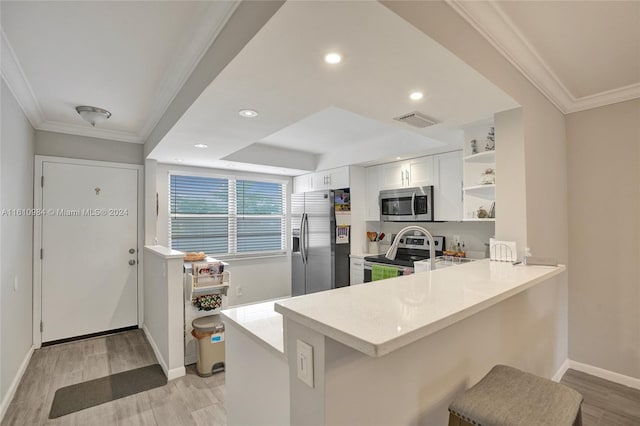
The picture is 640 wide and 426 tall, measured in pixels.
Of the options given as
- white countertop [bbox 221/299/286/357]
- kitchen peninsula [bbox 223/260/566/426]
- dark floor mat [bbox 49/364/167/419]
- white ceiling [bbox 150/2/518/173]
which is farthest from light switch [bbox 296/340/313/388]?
dark floor mat [bbox 49/364/167/419]

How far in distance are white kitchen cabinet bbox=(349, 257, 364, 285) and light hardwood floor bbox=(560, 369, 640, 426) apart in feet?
7.46

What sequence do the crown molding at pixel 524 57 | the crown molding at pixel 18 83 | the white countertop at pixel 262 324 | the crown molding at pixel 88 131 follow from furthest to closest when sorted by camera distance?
1. the crown molding at pixel 88 131
2. the crown molding at pixel 18 83
3. the crown molding at pixel 524 57
4. the white countertop at pixel 262 324

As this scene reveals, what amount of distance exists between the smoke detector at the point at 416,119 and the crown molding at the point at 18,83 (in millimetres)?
2513

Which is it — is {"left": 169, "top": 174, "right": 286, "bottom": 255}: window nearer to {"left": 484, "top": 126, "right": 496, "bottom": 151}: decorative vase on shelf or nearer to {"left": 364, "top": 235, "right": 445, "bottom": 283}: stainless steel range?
{"left": 364, "top": 235, "right": 445, "bottom": 283}: stainless steel range

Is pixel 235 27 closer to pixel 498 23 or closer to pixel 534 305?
pixel 498 23

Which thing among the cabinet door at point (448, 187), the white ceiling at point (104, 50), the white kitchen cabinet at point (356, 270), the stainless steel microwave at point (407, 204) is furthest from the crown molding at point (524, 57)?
the white kitchen cabinet at point (356, 270)

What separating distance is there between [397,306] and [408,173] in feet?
10.3

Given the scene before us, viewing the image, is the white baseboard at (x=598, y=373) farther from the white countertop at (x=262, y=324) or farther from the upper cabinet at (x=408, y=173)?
the white countertop at (x=262, y=324)

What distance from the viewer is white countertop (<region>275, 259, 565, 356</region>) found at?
0.82m

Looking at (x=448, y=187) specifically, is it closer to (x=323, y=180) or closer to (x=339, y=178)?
(x=339, y=178)

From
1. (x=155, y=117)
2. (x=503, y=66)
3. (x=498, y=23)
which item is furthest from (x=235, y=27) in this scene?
(x=155, y=117)

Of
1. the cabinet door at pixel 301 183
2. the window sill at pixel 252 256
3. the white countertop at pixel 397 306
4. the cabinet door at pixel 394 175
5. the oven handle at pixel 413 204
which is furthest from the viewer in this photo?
the cabinet door at pixel 301 183

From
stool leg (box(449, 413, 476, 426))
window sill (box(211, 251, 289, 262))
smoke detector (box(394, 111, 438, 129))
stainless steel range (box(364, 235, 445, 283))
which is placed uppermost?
smoke detector (box(394, 111, 438, 129))

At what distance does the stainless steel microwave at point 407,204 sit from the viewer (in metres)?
3.69
